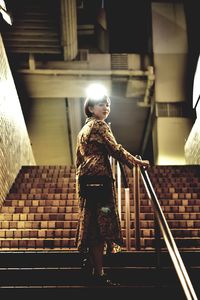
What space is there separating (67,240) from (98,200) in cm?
165

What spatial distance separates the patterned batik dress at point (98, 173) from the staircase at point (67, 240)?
326mm

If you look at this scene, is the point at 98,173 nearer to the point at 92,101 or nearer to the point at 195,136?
the point at 92,101

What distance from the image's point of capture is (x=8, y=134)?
275 inches

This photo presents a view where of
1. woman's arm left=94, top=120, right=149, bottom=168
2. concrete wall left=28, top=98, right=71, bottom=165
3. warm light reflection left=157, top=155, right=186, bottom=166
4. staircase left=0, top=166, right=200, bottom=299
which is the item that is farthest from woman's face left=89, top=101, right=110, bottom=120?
concrete wall left=28, top=98, right=71, bottom=165

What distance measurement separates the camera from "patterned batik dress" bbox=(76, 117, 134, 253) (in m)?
3.19

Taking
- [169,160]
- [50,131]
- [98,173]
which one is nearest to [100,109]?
[98,173]

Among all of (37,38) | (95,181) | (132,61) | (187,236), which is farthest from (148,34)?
(95,181)

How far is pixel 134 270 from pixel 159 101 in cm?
878

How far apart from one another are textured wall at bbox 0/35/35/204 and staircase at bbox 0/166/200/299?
0.23 meters

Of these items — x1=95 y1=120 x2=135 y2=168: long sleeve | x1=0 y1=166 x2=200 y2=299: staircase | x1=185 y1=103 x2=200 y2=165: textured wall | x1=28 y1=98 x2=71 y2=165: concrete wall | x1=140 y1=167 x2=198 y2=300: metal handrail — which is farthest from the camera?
x1=28 y1=98 x2=71 y2=165: concrete wall

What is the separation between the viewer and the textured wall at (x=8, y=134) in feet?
21.3

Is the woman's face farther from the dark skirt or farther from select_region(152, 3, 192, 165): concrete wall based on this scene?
select_region(152, 3, 192, 165): concrete wall

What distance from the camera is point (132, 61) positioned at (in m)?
11.5

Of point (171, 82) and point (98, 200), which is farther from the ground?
point (171, 82)
